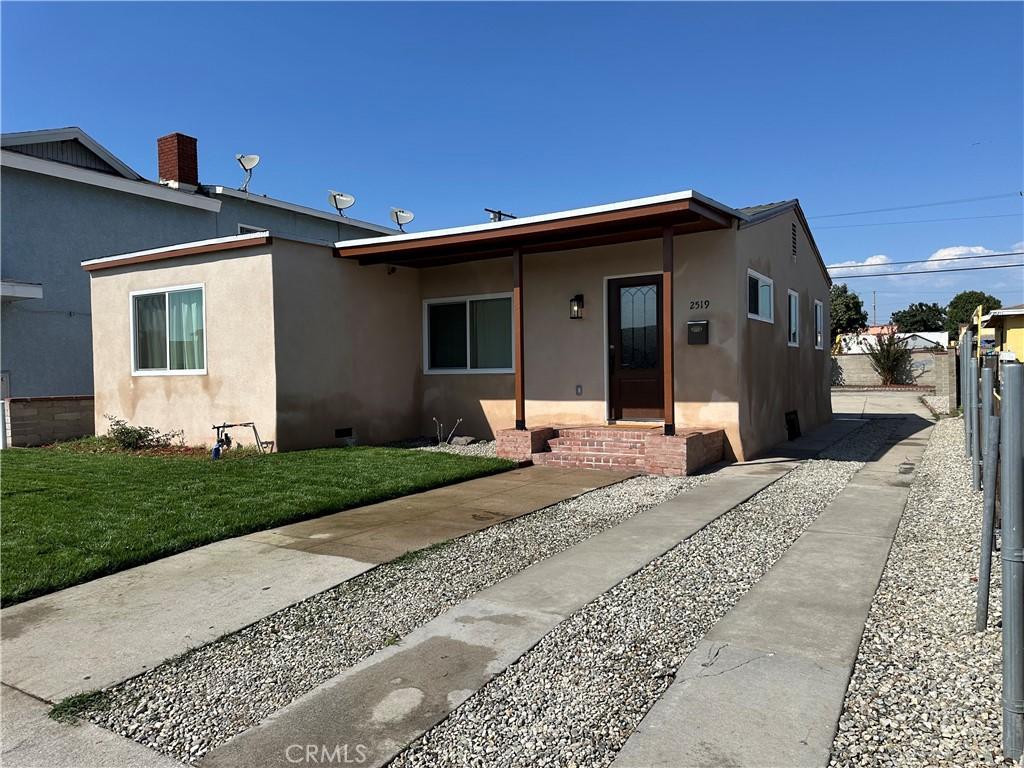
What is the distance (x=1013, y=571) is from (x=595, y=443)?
700 cm

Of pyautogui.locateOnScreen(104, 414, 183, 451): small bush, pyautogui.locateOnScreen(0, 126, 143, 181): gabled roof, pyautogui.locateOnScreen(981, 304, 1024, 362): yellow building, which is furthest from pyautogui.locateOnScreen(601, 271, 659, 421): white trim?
pyautogui.locateOnScreen(981, 304, 1024, 362): yellow building

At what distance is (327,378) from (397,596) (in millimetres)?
7242

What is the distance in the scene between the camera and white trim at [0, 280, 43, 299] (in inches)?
492

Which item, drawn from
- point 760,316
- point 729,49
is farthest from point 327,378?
point 729,49

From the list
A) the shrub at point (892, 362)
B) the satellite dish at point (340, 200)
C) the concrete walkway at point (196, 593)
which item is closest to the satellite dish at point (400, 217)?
the satellite dish at point (340, 200)

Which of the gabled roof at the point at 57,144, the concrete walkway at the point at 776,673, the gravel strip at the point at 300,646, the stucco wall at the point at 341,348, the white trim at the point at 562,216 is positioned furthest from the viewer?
the gabled roof at the point at 57,144

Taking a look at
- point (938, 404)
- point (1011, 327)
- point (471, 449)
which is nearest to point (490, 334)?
point (471, 449)

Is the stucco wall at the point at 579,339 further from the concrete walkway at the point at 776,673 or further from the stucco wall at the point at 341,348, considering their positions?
the concrete walkway at the point at 776,673

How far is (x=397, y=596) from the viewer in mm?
4242

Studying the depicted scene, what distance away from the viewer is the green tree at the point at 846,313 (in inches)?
2157

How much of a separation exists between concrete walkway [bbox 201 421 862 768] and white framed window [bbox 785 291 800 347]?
27.8 ft

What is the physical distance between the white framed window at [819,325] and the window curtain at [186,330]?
12.5 meters

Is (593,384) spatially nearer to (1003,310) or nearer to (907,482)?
(907,482)

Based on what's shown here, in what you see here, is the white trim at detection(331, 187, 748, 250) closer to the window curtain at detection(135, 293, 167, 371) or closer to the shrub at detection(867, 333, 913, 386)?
the window curtain at detection(135, 293, 167, 371)
